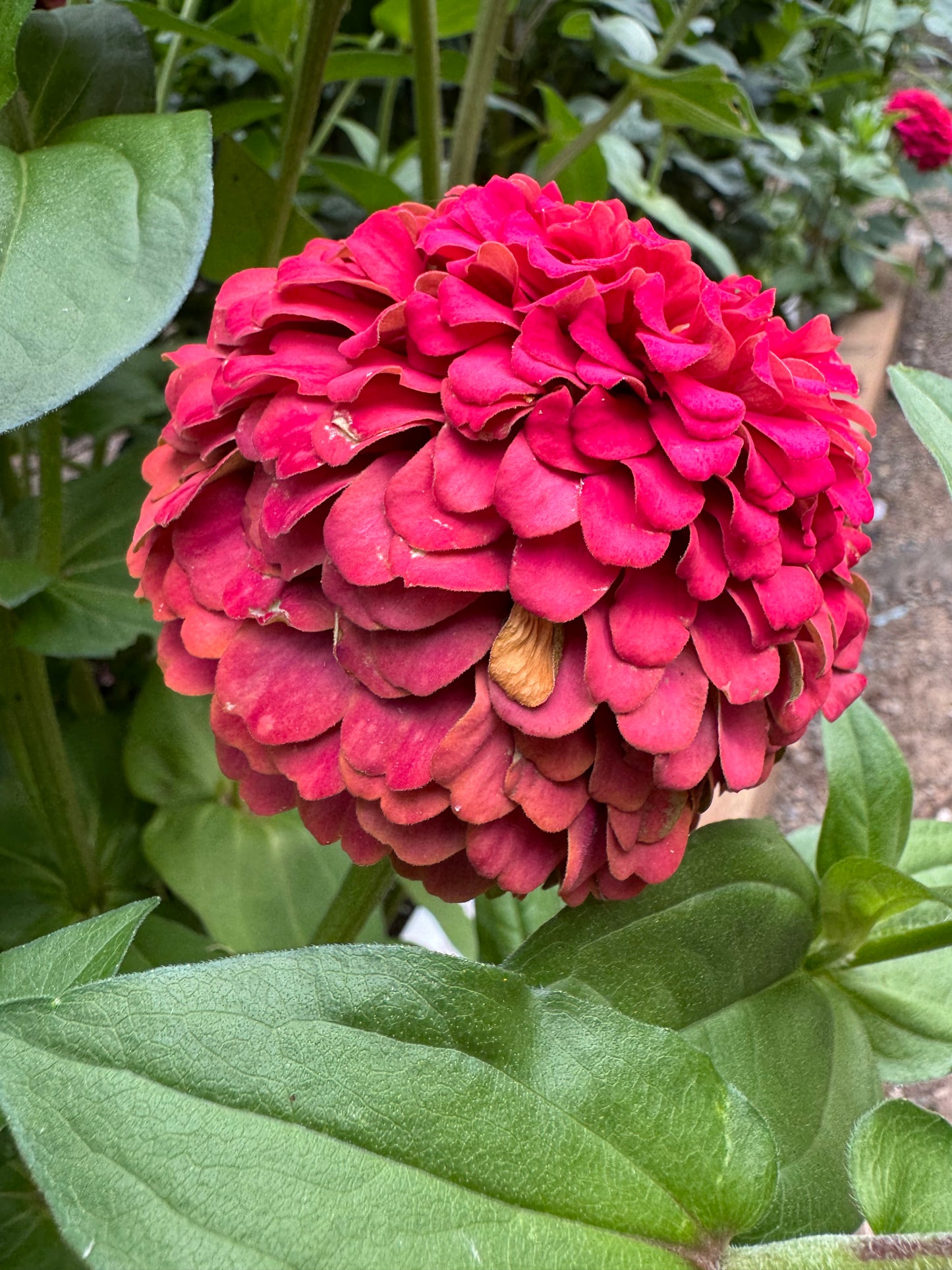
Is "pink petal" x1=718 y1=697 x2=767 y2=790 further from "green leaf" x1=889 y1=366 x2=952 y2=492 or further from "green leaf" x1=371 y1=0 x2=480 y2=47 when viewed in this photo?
"green leaf" x1=371 y1=0 x2=480 y2=47

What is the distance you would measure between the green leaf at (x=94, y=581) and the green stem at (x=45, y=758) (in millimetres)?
16

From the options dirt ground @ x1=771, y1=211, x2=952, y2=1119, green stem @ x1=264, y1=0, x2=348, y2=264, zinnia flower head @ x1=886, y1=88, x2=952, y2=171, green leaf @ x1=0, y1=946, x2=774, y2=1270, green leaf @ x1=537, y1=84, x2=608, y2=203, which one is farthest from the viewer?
zinnia flower head @ x1=886, y1=88, x2=952, y2=171

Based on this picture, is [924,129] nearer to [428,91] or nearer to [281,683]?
[428,91]

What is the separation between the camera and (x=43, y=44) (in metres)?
0.35

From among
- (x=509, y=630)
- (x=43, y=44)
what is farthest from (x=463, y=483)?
(x=43, y=44)

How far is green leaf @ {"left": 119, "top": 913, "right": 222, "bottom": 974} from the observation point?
42 cm

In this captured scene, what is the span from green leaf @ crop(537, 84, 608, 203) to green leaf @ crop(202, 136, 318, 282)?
8.2 inches

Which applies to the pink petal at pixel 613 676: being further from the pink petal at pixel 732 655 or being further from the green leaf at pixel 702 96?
the green leaf at pixel 702 96

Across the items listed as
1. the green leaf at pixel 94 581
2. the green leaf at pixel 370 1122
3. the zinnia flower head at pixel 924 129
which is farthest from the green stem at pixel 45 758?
the zinnia flower head at pixel 924 129

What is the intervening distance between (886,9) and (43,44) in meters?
1.22

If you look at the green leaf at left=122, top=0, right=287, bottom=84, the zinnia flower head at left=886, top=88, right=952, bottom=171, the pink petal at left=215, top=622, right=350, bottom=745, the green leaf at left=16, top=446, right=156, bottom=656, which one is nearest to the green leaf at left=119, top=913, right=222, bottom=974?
the green leaf at left=16, top=446, right=156, bottom=656

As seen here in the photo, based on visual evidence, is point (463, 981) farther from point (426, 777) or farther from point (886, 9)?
point (886, 9)

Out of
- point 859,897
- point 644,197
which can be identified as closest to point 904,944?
point 859,897

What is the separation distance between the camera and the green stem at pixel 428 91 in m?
0.42
